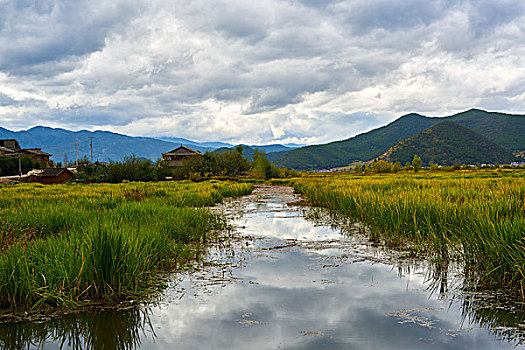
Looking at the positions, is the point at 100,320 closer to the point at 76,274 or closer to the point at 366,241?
the point at 76,274

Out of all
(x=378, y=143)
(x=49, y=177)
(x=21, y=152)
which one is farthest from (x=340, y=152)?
(x=49, y=177)

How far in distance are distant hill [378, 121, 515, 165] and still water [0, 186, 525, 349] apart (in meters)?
119

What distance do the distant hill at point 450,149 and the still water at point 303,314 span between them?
118722mm

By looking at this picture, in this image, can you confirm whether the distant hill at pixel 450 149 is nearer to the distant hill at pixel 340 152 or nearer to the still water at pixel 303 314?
the distant hill at pixel 340 152

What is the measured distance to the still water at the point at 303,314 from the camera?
11.7ft

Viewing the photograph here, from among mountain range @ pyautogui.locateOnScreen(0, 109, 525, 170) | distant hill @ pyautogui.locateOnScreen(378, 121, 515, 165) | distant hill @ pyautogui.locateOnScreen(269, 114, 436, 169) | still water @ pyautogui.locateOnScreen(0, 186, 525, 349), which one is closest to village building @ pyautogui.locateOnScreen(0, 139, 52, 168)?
mountain range @ pyautogui.locateOnScreen(0, 109, 525, 170)

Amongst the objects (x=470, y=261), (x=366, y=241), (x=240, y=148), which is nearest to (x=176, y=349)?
(x=470, y=261)

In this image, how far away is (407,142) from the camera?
135m

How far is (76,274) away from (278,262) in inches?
138

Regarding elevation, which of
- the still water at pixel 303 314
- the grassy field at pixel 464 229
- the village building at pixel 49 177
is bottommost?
the still water at pixel 303 314

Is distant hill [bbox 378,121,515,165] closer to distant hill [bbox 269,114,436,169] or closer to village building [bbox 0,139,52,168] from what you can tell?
distant hill [bbox 269,114,436,169]

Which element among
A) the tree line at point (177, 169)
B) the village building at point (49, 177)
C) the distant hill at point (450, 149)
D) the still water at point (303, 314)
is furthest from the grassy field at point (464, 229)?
the distant hill at point (450, 149)

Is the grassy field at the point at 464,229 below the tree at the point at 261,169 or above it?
below

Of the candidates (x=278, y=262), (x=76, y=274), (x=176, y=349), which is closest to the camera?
(x=176, y=349)
